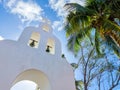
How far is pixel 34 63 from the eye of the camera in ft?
24.1

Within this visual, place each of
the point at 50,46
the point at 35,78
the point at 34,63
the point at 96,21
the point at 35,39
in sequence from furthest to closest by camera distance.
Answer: the point at 96,21 < the point at 50,46 < the point at 35,39 < the point at 35,78 < the point at 34,63

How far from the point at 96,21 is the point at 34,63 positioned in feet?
14.8

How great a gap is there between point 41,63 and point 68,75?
1520 mm

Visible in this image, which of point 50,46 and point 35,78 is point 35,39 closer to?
point 50,46

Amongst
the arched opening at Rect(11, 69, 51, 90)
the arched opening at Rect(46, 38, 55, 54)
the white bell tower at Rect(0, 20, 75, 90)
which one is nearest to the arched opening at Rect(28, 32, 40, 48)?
the white bell tower at Rect(0, 20, 75, 90)

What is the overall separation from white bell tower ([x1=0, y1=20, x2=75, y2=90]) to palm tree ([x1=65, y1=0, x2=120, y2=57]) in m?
1.56

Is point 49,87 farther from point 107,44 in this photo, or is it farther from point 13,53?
point 107,44

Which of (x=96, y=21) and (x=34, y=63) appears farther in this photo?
(x=96, y=21)

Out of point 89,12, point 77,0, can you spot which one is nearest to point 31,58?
point 89,12

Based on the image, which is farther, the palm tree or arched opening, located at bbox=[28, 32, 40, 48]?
the palm tree

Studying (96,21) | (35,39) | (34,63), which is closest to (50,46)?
(35,39)

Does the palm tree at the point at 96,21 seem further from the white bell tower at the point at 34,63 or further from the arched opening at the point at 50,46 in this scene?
the white bell tower at the point at 34,63

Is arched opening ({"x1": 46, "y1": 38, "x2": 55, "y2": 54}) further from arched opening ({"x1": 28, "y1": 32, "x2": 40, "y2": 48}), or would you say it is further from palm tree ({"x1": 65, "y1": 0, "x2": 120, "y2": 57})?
palm tree ({"x1": 65, "y1": 0, "x2": 120, "y2": 57})

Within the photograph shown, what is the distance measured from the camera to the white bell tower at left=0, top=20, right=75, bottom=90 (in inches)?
266
